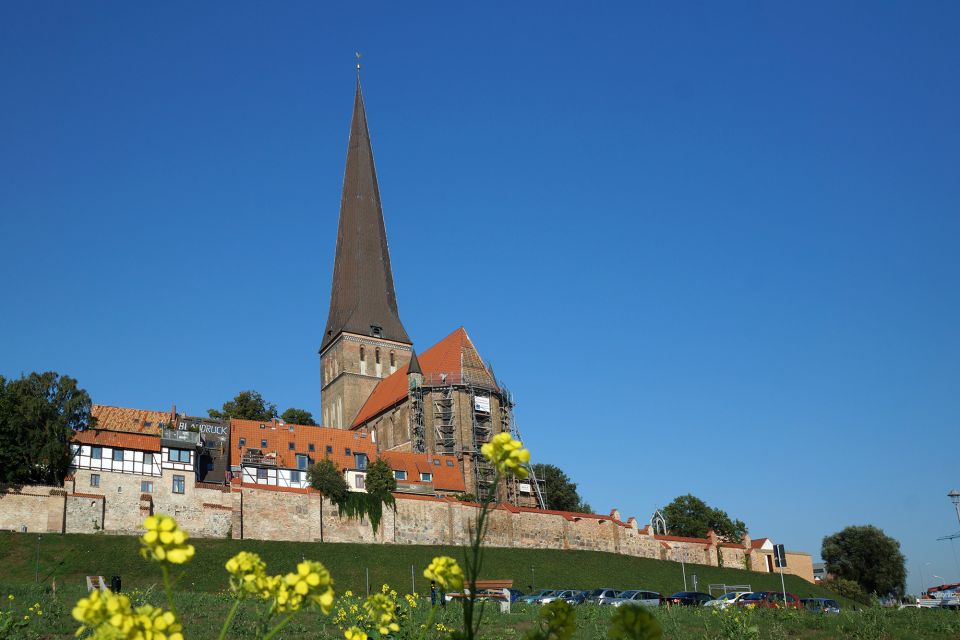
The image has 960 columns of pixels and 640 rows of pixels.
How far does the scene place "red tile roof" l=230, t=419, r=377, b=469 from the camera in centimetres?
6244

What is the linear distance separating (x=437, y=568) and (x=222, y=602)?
750 inches

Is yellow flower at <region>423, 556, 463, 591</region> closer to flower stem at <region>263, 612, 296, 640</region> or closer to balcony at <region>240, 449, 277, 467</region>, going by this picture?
flower stem at <region>263, 612, 296, 640</region>

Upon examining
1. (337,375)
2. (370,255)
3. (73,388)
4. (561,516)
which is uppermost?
(370,255)

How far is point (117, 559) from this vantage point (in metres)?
44.0

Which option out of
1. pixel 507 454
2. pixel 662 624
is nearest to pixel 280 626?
pixel 507 454

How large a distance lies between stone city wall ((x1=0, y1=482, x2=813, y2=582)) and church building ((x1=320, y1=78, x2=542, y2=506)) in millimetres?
7845

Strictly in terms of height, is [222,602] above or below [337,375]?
below

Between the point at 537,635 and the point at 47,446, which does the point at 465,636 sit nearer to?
the point at 537,635

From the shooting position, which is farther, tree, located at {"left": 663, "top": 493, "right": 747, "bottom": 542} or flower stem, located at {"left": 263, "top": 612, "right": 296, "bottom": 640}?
tree, located at {"left": 663, "top": 493, "right": 747, "bottom": 542}

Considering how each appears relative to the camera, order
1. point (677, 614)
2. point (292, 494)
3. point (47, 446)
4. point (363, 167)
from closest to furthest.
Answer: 1. point (677, 614)
2. point (47, 446)
3. point (292, 494)
4. point (363, 167)

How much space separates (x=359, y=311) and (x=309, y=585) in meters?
97.5

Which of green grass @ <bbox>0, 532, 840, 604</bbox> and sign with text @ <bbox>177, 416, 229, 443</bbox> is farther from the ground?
sign with text @ <bbox>177, 416, 229, 443</bbox>

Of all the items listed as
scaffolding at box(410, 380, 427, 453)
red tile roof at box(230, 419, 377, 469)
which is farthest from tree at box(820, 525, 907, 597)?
red tile roof at box(230, 419, 377, 469)

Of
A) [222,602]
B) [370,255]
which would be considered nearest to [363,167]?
[370,255]
